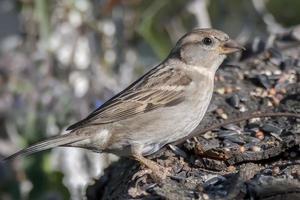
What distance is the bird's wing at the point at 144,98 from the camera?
17.4 feet

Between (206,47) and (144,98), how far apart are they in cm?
55

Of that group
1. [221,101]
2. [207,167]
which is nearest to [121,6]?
[221,101]

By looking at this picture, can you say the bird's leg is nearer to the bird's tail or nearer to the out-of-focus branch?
the bird's tail

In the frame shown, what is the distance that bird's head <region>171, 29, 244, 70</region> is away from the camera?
5641 millimetres

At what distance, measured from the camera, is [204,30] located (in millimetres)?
5699

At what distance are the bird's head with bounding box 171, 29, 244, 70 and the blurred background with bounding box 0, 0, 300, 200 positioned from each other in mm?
890

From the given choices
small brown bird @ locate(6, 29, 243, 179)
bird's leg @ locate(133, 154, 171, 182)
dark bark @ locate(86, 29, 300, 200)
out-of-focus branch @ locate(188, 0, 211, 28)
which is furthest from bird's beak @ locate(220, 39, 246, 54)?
out-of-focus branch @ locate(188, 0, 211, 28)

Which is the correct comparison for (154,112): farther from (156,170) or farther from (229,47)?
(156,170)

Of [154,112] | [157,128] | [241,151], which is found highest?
[154,112]

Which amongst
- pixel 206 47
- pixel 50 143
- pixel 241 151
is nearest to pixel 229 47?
pixel 206 47

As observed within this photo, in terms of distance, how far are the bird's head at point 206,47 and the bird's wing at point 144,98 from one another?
0.50 feet

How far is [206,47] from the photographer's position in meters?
5.70

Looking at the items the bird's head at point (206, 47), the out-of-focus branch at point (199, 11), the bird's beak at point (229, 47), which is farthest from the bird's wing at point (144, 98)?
the out-of-focus branch at point (199, 11)

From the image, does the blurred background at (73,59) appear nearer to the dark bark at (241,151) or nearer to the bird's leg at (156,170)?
the dark bark at (241,151)
